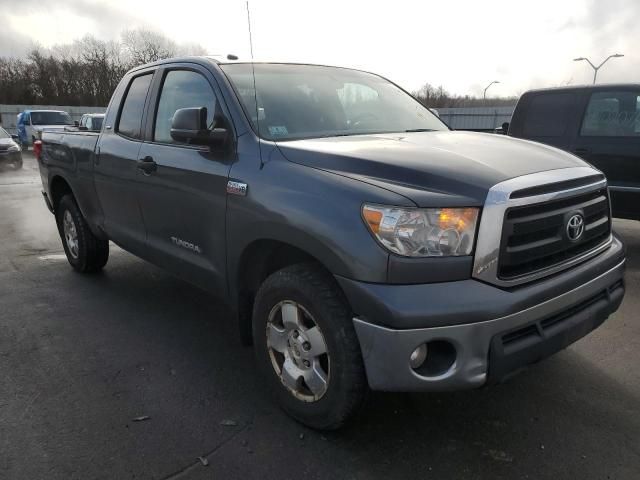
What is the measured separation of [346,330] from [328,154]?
86 cm

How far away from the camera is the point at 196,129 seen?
116 inches

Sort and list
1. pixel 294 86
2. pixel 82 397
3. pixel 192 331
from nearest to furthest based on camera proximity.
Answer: pixel 82 397 < pixel 294 86 < pixel 192 331

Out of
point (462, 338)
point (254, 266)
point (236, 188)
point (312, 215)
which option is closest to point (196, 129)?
point (236, 188)

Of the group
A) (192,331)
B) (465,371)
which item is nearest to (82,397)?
(192,331)

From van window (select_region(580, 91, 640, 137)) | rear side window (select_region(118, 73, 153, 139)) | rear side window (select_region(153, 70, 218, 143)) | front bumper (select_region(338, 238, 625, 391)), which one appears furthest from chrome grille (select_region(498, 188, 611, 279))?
van window (select_region(580, 91, 640, 137))

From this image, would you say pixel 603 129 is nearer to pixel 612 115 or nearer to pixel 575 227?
pixel 612 115

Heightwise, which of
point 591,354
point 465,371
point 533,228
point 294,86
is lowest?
point 591,354

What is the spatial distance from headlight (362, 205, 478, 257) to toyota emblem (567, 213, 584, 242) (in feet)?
2.06

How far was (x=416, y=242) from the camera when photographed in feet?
7.20

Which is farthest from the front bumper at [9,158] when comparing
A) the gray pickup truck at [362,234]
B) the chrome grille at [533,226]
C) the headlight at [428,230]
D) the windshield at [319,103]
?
the chrome grille at [533,226]

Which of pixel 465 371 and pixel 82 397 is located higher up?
pixel 465 371

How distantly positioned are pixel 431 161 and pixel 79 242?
161 inches

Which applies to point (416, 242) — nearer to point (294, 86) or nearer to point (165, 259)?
point (294, 86)

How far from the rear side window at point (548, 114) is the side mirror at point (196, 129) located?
4880mm
